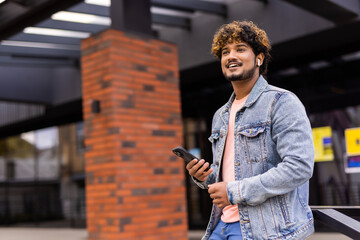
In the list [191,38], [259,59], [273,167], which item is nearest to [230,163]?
[273,167]

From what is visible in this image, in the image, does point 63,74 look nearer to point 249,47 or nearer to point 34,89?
point 34,89

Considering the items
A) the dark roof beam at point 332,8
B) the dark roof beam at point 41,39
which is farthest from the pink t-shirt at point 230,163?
the dark roof beam at point 41,39

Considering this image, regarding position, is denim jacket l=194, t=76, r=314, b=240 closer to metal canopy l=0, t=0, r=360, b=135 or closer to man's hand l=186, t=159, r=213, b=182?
man's hand l=186, t=159, r=213, b=182

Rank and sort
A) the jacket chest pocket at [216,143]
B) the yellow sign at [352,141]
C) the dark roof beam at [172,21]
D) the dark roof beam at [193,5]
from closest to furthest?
1. the jacket chest pocket at [216,143]
2. the dark roof beam at [193,5]
3. the dark roof beam at [172,21]
4. the yellow sign at [352,141]

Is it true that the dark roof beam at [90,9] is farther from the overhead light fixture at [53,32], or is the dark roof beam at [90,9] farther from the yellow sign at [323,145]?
the yellow sign at [323,145]

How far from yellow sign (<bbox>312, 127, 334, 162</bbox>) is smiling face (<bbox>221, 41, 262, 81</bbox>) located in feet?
22.6

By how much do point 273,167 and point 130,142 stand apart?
3.85 meters

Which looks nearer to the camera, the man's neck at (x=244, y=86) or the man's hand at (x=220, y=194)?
the man's hand at (x=220, y=194)

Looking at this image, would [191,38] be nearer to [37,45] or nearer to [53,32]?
[53,32]

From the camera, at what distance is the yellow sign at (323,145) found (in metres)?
8.48

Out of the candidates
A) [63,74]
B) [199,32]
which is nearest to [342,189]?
[199,32]

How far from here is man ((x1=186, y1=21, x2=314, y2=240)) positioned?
1.71 m

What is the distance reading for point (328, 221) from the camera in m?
1.78

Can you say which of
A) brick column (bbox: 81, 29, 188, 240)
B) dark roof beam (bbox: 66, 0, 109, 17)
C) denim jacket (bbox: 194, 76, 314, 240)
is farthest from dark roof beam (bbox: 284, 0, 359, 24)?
denim jacket (bbox: 194, 76, 314, 240)
